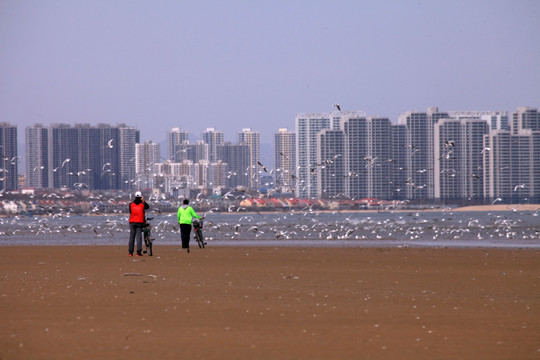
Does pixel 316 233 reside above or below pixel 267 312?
below

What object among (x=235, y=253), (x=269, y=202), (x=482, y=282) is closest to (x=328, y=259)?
(x=235, y=253)

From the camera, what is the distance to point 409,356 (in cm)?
983

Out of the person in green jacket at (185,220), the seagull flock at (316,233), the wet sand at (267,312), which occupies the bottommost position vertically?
the seagull flock at (316,233)

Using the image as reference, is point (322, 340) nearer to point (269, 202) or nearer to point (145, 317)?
point (145, 317)

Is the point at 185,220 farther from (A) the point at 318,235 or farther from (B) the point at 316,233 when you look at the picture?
(B) the point at 316,233

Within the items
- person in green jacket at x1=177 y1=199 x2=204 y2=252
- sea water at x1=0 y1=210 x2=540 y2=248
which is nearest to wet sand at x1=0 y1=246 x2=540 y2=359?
person in green jacket at x1=177 y1=199 x2=204 y2=252

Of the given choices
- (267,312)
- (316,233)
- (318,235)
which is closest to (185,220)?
(267,312)

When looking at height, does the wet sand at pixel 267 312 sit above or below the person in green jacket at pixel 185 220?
below

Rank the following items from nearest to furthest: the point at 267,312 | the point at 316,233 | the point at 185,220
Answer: the point at 267,312 < the point at 185,220 < the point at 316,233

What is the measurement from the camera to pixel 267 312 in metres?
13.1

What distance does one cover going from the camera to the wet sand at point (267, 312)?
33.3ft

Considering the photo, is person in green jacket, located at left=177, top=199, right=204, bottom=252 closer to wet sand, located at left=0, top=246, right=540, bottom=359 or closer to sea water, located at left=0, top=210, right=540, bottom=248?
wet sand, located at left=0, top=246, right=540, bottom=359

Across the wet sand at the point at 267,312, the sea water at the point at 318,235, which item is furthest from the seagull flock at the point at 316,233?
the wet sand at the point at 267,312

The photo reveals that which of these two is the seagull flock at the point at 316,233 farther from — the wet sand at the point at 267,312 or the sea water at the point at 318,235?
the wet sand at the point at 267,312
